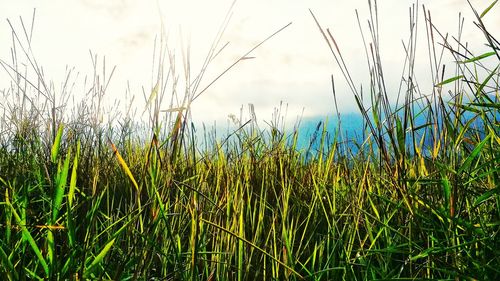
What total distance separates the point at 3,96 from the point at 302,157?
7.34 ft

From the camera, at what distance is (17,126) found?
2607 millimetres

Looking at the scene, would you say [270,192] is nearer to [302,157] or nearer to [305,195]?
[305,195]

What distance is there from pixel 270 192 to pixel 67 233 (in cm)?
126

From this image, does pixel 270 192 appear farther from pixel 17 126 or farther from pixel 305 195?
pixel 17 126

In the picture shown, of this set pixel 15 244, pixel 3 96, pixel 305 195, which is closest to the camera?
pixel 15 244

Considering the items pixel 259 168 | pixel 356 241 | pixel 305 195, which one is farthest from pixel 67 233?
A: pixel 259 168

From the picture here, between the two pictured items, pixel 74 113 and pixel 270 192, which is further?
pixel 74 113

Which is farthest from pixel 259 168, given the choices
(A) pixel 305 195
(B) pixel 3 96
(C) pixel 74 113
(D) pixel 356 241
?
(B) pixel 3 96

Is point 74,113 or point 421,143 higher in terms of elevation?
point 74,113

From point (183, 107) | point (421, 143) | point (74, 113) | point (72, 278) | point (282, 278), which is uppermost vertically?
point (74, 113)

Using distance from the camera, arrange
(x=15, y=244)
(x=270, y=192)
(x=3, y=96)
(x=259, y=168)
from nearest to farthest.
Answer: (x=15, y=244) → (x=270, y=192) → (x=259, y=168) → (x=3, y=96)

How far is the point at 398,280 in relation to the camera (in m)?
1.02

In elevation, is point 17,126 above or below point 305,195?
above

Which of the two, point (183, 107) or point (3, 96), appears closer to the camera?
point (183, 107)
